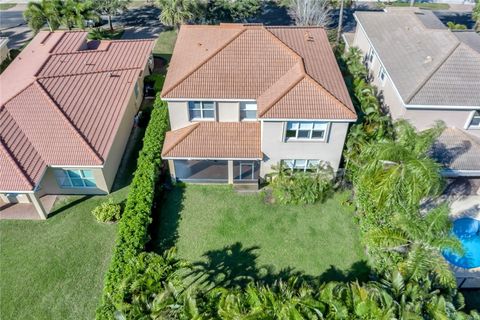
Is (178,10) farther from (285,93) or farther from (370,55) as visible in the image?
(285,93)

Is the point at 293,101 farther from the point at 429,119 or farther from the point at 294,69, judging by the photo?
the point at 429,119

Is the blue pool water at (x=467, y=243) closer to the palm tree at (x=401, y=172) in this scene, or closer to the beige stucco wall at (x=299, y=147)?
the palm tree at (x=401, y=172)

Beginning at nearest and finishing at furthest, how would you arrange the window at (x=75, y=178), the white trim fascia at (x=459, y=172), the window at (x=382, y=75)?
the white trim fascia at (x=459, y=172) → the window at (x=75, y=178) → the window at (x=382, y=75)

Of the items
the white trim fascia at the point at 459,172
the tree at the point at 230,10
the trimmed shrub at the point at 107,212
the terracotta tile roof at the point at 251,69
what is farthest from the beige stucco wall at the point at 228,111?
the tree at the point at 230,10

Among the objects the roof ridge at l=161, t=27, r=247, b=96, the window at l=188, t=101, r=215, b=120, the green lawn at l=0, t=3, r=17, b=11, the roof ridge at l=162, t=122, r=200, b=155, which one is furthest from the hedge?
the green lawn at l=0, t=3, r=17, b=11

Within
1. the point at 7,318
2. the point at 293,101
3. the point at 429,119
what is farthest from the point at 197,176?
the point at 429,119
